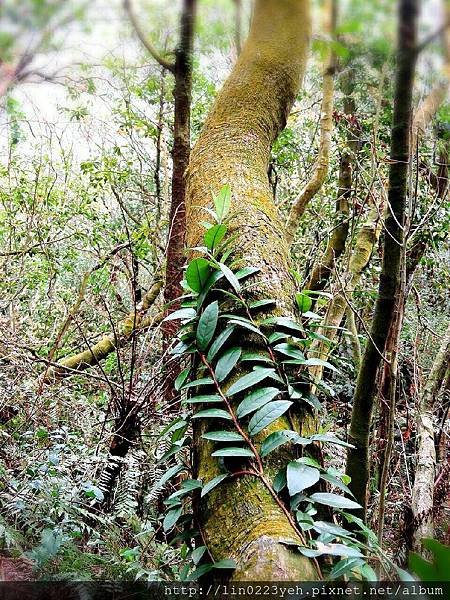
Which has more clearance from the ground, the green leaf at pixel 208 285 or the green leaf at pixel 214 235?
the green leaf at pixel 214 235

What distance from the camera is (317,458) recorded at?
101 centimetres

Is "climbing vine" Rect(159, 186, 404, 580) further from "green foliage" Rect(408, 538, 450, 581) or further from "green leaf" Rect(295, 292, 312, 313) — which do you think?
"green foliage" Rect(408, 538, 450, 581)

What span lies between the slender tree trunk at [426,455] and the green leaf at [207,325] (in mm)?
1376

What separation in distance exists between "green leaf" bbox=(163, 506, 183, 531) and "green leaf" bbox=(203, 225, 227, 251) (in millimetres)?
603

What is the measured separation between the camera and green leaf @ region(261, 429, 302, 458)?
0.92m

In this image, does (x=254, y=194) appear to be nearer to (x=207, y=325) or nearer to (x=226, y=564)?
(x=207, y=325)

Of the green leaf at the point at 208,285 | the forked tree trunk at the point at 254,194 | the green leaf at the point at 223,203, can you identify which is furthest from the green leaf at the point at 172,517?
the green leaf at the point at 223,203

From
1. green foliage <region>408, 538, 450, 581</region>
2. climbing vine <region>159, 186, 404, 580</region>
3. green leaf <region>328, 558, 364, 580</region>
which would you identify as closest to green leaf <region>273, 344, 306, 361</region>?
climbing vine <region>159, 186, 404, 580</region>

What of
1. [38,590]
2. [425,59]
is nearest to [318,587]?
[425,59]

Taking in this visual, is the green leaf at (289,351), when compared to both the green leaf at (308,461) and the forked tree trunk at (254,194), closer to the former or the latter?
the forked tree trunk at (254,194)

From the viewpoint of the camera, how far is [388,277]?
3.74 feet

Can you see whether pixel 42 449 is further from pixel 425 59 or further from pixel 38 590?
pixel 425 59

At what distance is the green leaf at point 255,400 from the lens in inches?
38.2

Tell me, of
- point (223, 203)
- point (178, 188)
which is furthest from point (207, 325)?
point (178, 188)
